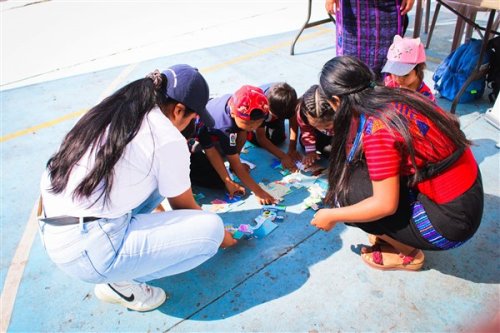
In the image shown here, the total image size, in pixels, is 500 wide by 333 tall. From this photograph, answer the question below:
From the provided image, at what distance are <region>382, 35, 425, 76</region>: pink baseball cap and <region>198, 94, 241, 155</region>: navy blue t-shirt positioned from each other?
3.89 ft

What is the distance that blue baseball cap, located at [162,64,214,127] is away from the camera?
5.85 feet

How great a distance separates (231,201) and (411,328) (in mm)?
1491

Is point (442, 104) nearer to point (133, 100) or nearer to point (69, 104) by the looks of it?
point (133, 100)

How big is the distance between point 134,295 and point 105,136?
0.97 metres

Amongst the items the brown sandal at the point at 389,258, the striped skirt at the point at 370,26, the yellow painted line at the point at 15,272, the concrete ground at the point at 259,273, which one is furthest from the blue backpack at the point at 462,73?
the yellow painted line at the point at 15,272

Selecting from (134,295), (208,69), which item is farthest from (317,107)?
(208,69)

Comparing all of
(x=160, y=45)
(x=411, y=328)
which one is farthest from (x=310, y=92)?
(x=160, y=45)

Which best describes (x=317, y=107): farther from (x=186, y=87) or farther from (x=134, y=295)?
(x=134, y=295)

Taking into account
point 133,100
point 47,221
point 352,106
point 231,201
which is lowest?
point 231,201

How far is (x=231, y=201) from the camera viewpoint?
2914mm

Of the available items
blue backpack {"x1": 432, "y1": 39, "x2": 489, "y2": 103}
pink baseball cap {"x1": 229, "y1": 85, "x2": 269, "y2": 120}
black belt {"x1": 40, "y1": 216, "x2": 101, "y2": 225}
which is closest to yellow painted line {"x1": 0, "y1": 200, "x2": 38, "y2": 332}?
black belt {"x1": 40, "y1": 216, "x2": 101, "y2": 225}

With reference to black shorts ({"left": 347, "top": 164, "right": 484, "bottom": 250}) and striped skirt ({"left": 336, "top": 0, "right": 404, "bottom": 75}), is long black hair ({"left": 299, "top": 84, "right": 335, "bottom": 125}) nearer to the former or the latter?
black shorts ({"left": 347, "top": 164, "right": 484, "bottom": 250})

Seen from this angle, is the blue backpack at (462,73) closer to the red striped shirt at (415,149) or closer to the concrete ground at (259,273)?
the concrete ground at (259,273)

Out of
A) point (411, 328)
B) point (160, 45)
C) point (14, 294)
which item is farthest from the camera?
point (160, 45)
